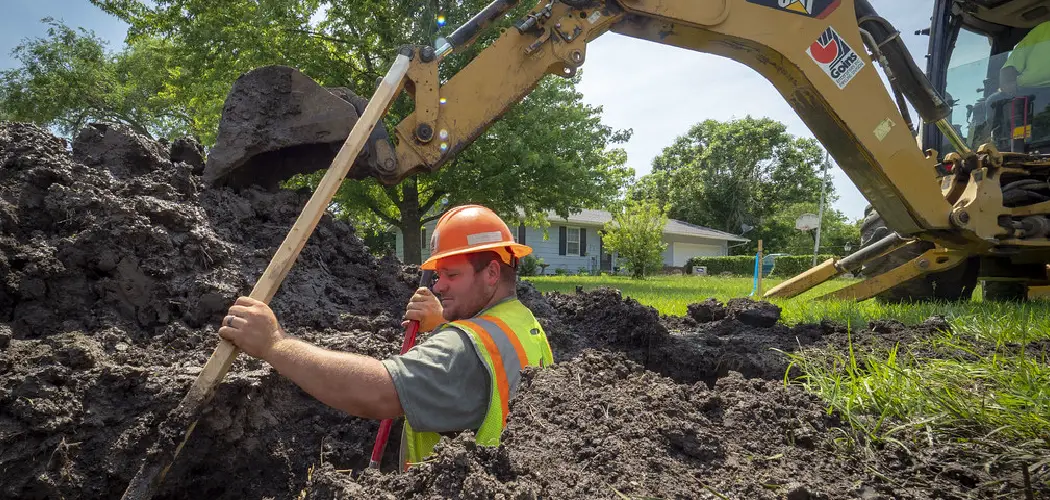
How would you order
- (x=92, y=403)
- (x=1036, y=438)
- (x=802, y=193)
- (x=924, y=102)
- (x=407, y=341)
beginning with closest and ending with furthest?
(x=1036, y=438)
(x=92, y=403)
(x=407, y=341)
(x=924, y=102)
(x=802, y=193)

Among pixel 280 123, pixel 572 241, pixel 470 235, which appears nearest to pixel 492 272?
pixel 470 235

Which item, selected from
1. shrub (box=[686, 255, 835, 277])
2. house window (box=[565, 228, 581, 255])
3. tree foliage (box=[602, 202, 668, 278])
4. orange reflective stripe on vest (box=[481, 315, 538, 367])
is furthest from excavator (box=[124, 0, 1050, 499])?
shrub (box=[686, 255, 835, 277])

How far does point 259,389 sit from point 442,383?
1.22m

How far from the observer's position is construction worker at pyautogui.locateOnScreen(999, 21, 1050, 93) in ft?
20.9

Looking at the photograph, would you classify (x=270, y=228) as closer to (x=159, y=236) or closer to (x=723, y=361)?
(x=159, y=236)

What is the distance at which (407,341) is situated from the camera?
301cm

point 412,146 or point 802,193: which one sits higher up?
point 802,193

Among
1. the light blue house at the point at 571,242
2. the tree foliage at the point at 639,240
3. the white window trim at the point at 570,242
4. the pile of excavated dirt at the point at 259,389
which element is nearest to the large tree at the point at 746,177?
the light blue house at the point at 571,242

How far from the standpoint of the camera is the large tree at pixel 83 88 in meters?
26.1

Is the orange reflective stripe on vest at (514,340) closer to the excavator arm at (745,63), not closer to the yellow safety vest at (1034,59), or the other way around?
the excavator arm at (745,63)

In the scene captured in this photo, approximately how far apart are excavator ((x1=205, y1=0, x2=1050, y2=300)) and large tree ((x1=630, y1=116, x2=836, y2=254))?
46803mm

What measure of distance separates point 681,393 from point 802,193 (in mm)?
56917

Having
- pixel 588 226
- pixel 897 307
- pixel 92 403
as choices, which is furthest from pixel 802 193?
pixel 92 403

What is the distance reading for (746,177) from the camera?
173 feet
